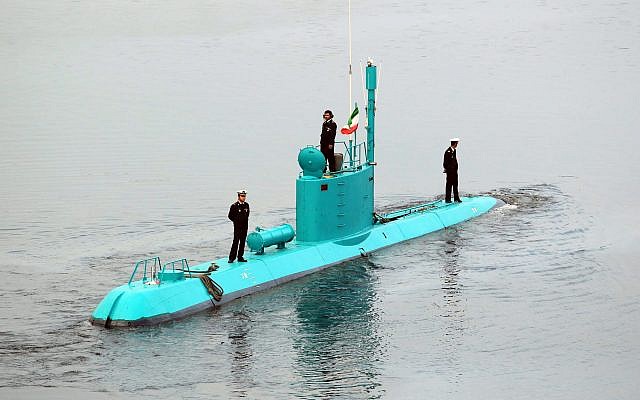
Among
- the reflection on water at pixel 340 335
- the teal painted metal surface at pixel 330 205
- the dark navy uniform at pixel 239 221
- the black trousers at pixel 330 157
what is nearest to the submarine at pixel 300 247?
the teal painted metal surface at pixel 330 205

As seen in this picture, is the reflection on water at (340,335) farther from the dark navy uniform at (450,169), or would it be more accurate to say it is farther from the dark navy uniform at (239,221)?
the dark navy uniform at (450,169)

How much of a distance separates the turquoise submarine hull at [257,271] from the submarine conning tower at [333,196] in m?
0.32

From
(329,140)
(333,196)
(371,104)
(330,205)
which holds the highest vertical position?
(371,104)

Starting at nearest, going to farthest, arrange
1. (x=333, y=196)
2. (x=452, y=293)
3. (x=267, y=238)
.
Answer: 1. (x=267, y=238)
2. (x=452, y=293)
3. (x=333, y=196)

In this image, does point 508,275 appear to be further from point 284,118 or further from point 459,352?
point 284,118

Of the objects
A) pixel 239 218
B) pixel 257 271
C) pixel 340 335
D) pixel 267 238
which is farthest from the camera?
pixel 267 238

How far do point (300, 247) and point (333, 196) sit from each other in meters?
1.54

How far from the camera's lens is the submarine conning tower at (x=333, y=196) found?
3031cm

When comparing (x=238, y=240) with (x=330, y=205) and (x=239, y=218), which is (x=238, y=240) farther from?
(x=330, y=205)

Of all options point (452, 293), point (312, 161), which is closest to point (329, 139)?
point (312, 161)

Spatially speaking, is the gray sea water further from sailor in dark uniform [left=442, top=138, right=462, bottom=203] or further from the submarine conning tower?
sailor in dark uniform [left=442, top=138, right=462, bottom=203]

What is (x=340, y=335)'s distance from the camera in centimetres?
2609

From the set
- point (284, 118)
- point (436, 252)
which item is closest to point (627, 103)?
point (284, 118)

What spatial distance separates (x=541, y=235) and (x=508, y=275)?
4.67 metres
